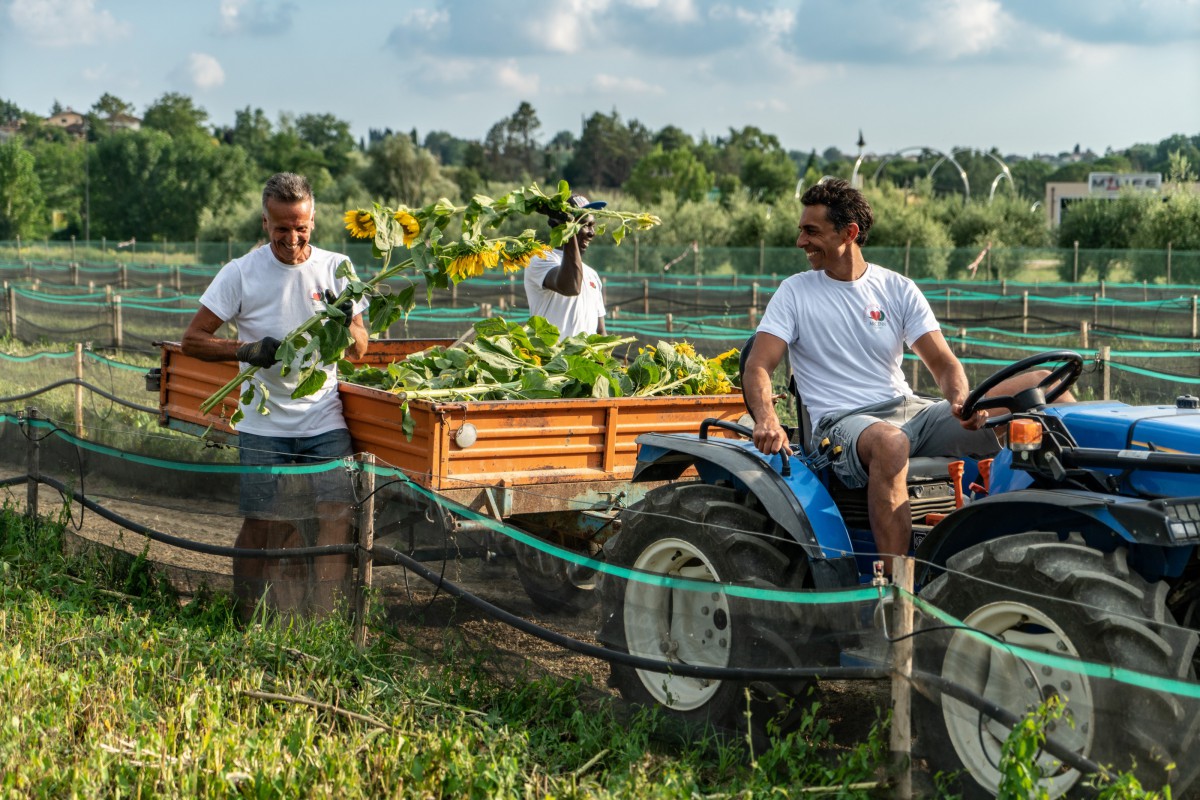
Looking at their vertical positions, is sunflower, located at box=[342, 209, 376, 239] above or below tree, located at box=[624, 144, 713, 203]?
below

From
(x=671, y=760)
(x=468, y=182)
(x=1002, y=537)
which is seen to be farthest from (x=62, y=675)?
(x=468, y=182)

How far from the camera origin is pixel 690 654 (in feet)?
15.9

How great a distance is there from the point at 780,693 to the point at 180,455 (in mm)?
5797

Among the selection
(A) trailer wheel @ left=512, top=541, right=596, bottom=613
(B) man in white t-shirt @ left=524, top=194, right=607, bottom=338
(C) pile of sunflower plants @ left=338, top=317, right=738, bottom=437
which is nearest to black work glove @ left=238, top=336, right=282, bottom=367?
(C) pile of sunflower plants @ left=338, top=317, right=738, bottom=437

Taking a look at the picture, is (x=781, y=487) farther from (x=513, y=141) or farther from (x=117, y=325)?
(x=513, y=141)

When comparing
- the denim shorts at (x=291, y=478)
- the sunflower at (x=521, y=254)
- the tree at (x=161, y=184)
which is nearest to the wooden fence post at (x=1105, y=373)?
the sunflower at (x=521, y=254)

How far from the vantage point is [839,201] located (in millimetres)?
5246

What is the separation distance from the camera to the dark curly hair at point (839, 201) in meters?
5.24

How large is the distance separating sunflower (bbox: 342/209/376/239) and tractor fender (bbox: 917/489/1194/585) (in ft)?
10.6

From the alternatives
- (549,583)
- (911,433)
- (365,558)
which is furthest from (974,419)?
(365,558)

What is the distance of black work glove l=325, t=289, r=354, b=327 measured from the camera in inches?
247

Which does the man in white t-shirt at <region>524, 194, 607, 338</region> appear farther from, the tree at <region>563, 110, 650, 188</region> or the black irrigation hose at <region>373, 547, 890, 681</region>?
the tree at <region>563, 110, 650, 188</region>

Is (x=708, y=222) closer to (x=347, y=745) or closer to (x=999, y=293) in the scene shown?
(x=999, y=293)

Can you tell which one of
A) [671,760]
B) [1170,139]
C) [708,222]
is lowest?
[671,760]
